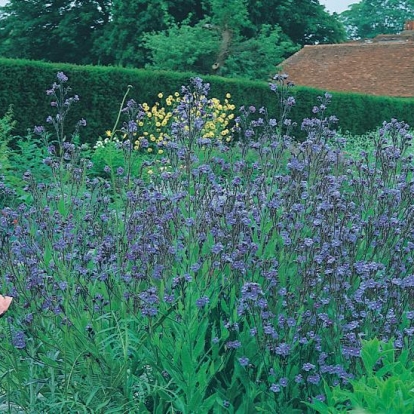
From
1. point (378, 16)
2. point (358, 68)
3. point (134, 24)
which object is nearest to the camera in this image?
point (134, 24)

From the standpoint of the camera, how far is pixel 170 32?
2503 cm

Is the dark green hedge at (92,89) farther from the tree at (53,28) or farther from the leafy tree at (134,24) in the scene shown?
the tree at (53,28)

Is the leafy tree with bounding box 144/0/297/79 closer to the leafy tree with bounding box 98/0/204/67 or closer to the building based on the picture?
the leafy tree with bounding box 98/0/204/67

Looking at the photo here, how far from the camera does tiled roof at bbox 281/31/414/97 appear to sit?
28359 millimetres

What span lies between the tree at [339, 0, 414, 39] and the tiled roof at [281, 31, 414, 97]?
73.7ft

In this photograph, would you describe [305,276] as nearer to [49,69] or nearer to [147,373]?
[147,373]

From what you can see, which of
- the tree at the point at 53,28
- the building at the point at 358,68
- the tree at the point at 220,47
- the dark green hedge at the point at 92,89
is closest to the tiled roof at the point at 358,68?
the building at the point at 358,68

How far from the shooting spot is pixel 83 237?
3869mm

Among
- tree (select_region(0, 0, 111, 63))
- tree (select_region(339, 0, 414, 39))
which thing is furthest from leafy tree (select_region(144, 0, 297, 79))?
tree (select_region(339, 0, 414, 39))

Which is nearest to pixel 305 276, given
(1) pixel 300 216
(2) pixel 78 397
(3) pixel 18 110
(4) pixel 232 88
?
(1) pixel 300 216

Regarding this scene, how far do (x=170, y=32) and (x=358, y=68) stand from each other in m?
8.91

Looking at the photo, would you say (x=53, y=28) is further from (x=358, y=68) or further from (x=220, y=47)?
(x=358, y=68)

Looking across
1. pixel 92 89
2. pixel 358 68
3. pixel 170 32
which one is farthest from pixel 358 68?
pixel 92 89

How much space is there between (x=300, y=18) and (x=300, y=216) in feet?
96.7
